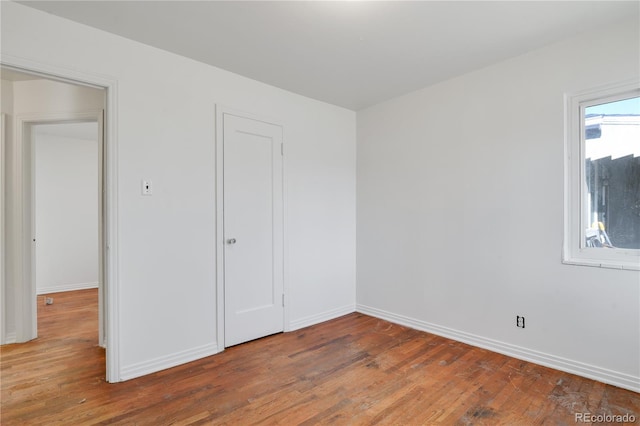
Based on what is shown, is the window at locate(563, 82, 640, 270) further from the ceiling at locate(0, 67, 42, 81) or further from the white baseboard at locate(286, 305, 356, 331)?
the ceiling at locate(0, 67, 42, 81)

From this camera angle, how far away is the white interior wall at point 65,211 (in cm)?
516

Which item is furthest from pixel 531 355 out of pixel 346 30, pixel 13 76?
pixel 13 76

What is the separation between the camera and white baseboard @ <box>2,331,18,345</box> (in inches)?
119

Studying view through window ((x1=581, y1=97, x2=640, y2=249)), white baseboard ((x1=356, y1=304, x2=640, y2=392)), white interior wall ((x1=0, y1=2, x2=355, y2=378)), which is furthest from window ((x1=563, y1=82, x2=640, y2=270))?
white interior wall ((x1=0, y1=2, x2=355, y2=378))

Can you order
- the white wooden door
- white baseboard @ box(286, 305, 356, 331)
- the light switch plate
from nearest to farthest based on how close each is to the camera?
the light switch plate
the white wooden door
white baseboard @ box(286, 305, 356, 331)

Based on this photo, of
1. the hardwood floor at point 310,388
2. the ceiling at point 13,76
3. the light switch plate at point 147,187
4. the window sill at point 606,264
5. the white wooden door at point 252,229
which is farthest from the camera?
the white wooden door at point 252,229

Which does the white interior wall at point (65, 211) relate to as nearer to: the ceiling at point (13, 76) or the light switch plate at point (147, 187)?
the ceiling at point (13, 76)

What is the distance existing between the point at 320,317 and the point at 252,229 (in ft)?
4.45

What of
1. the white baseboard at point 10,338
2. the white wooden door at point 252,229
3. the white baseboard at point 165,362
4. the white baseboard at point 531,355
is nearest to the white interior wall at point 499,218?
the white baseboard at point 531,355

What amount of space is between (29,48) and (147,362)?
2305 mm

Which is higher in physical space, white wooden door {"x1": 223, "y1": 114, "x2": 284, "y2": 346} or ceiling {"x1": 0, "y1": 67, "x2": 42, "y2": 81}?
ceiling {"x1": 0, "y1": 67, "x2": 42, "y2": 81}

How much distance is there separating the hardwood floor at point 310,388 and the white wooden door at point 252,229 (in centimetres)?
27

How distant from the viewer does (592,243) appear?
2.46 meters

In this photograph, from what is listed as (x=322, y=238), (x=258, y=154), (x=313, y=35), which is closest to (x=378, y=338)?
Answer: (x=322, y=238)
